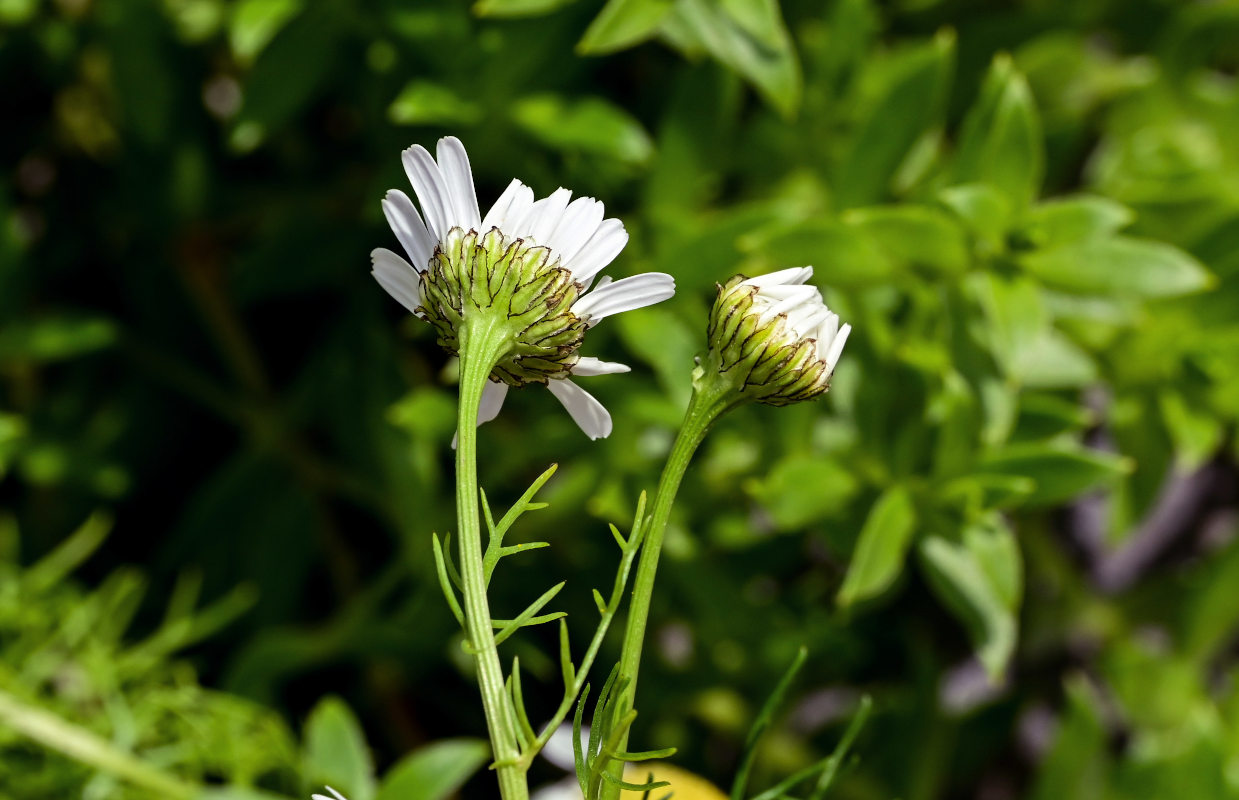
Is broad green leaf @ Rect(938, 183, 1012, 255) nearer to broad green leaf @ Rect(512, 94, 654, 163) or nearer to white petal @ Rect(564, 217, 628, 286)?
broad green leaf @ Rect(512, 94, 654, 163)

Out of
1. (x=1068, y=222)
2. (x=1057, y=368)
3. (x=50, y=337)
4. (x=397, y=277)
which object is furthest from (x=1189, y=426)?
(x=50, y=337)

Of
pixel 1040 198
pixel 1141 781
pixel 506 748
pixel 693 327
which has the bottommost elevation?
pixel 1141 781

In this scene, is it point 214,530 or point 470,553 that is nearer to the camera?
point 470,553

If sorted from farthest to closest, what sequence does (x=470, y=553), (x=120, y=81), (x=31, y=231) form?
1. (x=31, y=231)
2. (x=120, y=81)
3. (x=470, y=553)

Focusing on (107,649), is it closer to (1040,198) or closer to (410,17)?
(410,17)

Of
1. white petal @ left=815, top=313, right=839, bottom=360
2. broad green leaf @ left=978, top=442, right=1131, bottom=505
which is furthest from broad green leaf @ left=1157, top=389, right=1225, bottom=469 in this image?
white petal @ left=815, top=313, right=839, bottom=360

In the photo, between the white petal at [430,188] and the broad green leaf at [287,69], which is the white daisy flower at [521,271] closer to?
the white petal at [430,188]

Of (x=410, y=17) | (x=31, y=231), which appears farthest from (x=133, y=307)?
(x=410, y=17)

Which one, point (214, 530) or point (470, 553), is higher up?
point (470, 553)
